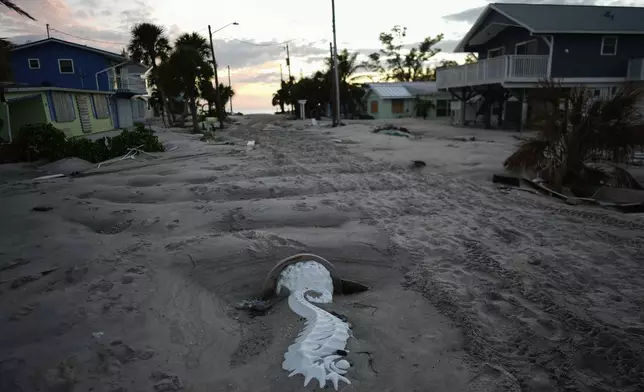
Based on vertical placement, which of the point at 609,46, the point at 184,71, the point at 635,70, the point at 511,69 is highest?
the point at 184,71

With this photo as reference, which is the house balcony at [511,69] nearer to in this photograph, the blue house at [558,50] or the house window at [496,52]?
the blue house at [558,50]

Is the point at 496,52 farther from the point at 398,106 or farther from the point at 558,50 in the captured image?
the point at 398,106

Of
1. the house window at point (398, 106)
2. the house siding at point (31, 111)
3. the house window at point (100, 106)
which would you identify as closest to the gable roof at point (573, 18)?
the house window at point (398, 106)

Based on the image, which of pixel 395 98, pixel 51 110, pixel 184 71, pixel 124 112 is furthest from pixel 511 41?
Answer: pixel 124 112

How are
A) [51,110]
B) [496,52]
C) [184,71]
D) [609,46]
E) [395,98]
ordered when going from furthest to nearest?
[395,98] < [184,71] < [496,52] < [609,46] < [51,110]

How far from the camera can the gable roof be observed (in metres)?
20.6

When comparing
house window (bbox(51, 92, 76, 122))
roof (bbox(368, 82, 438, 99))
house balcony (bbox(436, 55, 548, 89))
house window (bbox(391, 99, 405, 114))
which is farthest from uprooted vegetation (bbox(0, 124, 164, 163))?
house window (bbox(391, 99, 405, 114))

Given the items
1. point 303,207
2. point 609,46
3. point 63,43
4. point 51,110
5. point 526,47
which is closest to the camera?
point 303,207

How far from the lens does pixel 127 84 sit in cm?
3331

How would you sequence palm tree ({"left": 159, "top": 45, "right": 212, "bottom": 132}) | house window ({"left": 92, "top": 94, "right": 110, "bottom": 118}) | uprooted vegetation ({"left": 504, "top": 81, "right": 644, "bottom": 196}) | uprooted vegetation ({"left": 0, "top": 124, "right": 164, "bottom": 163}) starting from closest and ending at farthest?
uprooted vegetation ({"left": 504, "top": 81, "right": 644, "bottom": 196}) → uprooted vegetation ({"left": 0, "top": 124, "right": 164, "bottom": 163}) → house window ({"left": 92, "top": 94, "right": 110, "bottom": 118}) → palm tree ({"left": 159, "top": 45, "right": 212, "bottom": 132})

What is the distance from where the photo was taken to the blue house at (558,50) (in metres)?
20.5

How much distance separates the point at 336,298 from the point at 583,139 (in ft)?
22.4

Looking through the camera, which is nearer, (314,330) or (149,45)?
(314,330)

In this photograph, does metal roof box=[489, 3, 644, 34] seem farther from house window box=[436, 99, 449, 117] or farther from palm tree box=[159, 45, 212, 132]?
palm tree box=[159, 45, 212, 132]
